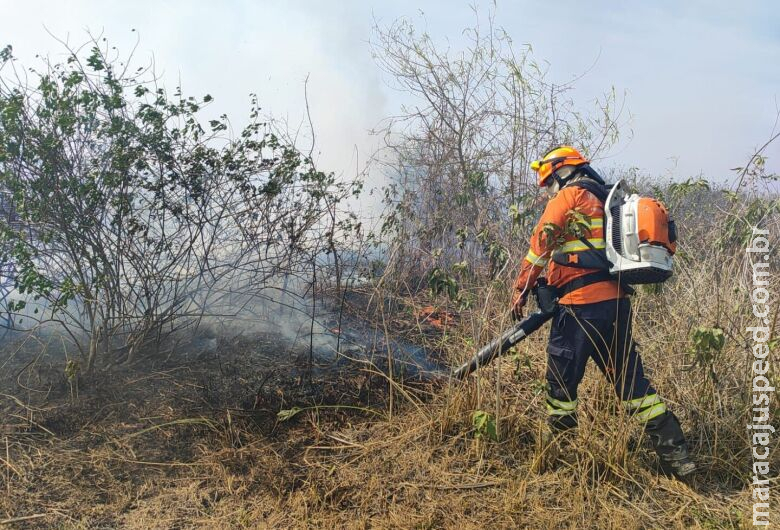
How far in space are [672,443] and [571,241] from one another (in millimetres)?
1238

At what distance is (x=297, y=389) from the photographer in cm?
425

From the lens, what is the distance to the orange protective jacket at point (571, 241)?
3279mm

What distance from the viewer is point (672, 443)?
3186mm

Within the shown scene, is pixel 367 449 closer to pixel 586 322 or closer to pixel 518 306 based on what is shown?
pixel 518 306

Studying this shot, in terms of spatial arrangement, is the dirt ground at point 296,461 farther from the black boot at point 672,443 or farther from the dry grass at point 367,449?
the black boot at point 672,443

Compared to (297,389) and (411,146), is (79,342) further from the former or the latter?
(411,146)

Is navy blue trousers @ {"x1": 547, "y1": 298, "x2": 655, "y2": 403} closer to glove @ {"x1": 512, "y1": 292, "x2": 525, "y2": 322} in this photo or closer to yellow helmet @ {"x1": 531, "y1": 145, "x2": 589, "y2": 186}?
glove @ {"x1": 512, "y1": 292, "x2": 525, "y2": 322}

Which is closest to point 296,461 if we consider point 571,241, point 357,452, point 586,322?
point 357,452

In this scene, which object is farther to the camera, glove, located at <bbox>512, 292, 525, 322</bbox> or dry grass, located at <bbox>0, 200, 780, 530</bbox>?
glove, located at <bbox>512, 292, 525, 322</bbox>

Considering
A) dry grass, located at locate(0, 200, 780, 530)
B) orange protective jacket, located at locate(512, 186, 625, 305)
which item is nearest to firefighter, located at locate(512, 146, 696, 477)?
orange protective jacket, located at locate(512, 186, 625, 305)

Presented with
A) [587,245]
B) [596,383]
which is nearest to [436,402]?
[596,383]

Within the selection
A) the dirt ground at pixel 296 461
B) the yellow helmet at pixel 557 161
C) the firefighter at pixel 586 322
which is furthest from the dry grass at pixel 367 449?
the yellow helmet at pixel 557 161

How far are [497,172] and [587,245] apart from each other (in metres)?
3.29

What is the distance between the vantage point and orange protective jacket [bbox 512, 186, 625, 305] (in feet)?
10.8
